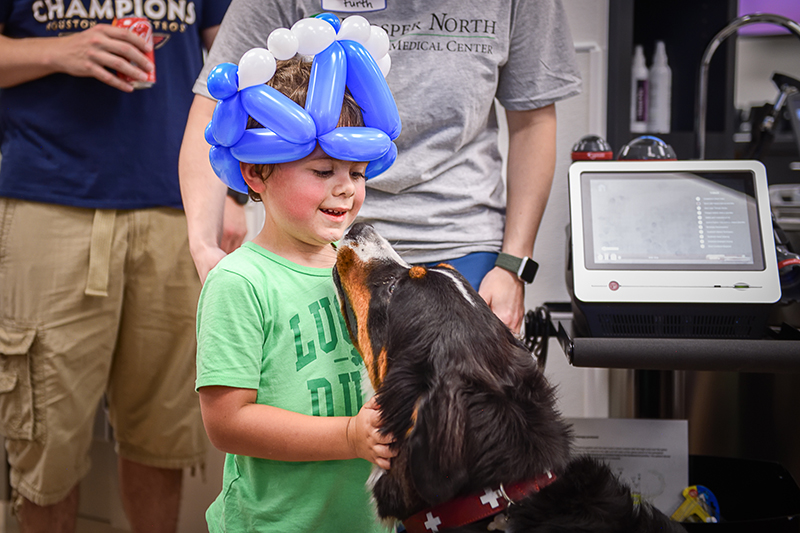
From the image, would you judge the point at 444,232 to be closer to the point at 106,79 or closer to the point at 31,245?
the point at 106,79

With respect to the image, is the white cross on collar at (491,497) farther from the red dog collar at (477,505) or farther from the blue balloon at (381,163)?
the blue balloon at (381,163)

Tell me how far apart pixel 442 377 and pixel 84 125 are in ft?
4.06

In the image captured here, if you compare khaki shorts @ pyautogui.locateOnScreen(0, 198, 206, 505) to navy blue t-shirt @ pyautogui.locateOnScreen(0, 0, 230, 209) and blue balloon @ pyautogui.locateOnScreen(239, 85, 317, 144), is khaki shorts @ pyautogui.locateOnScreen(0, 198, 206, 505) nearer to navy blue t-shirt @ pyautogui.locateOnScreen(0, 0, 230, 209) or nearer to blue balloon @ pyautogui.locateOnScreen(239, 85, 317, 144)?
navy blue t-shirt @ pyautogui.locateOnScreen(0, 0, 230, 209)

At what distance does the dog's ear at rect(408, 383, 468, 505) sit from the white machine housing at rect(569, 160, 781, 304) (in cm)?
47

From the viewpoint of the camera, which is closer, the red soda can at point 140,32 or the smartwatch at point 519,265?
the smartwatch at point 519,265

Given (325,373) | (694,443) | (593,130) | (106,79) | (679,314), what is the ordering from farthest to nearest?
(593,130)
(694,443)
(106,79)
(679,314)
(325,373)

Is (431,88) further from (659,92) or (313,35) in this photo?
(659,92)

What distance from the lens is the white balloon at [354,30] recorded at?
92cm

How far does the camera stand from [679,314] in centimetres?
119

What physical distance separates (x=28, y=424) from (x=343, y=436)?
1.15 metres

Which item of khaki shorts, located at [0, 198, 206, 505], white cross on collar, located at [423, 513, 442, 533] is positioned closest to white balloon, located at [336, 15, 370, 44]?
white cross on collar, located at [423, 513, 442, 533]

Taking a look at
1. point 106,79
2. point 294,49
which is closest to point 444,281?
point 294,49

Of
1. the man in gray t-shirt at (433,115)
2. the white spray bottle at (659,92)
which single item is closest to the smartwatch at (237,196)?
the man in gray t-shirt at (433,115)

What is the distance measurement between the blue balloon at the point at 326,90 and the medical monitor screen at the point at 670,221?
59 centimetres
